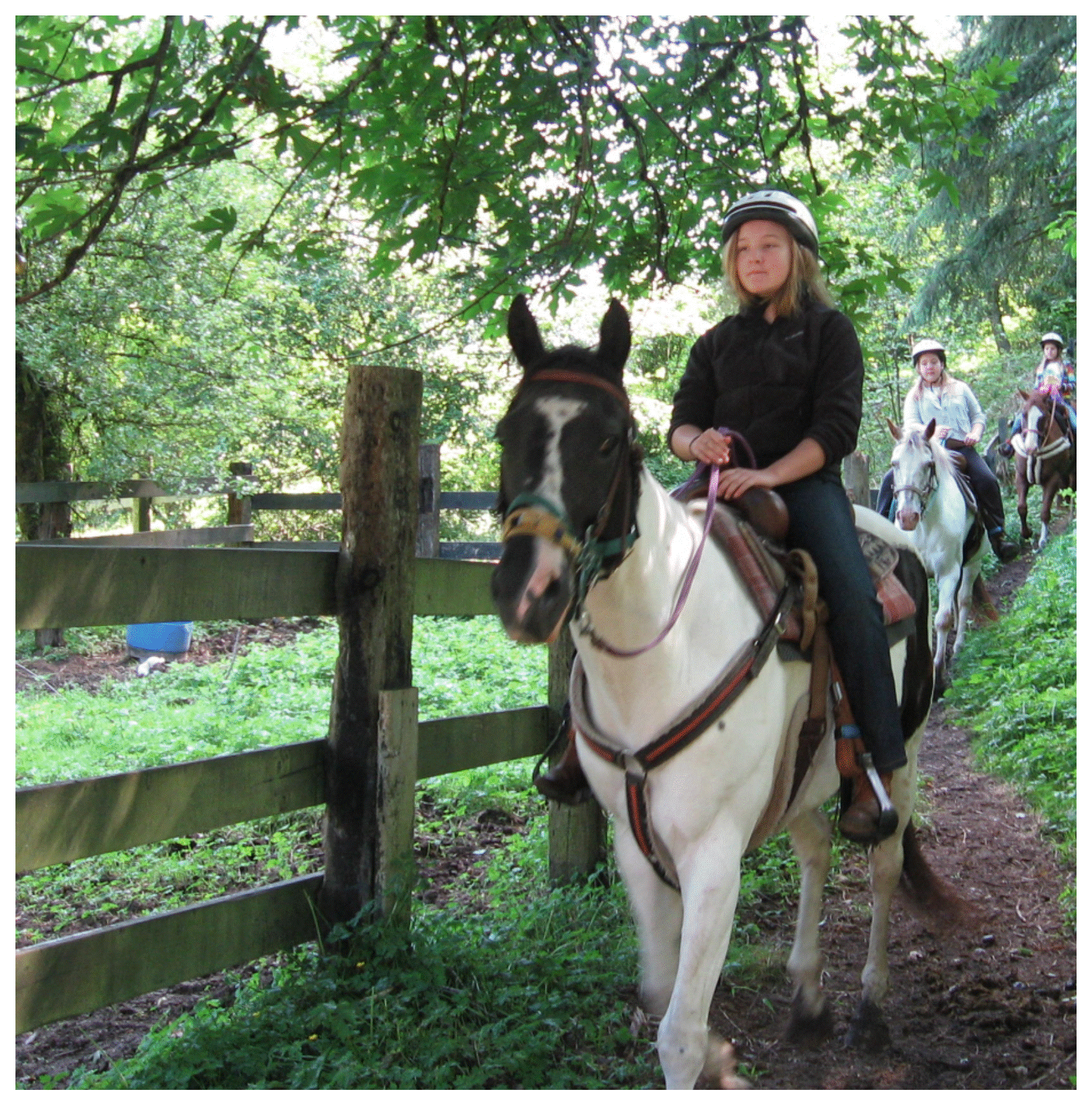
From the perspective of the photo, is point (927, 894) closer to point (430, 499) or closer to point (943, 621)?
point (943, 621)

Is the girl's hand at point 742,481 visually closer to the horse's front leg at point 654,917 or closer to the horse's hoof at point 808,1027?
the horse's front leg at point 654,917

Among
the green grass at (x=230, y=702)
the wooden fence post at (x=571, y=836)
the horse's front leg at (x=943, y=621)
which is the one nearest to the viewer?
the wooden fence post at (x=571, y=836)

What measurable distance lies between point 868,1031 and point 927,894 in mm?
692

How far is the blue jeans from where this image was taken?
122 inches

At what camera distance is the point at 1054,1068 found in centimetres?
330

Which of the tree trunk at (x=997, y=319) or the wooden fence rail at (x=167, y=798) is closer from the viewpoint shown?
the wooden fence rail at (x=167, y=798)

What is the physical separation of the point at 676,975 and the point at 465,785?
3396mm

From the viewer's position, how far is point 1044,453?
16.1 meters

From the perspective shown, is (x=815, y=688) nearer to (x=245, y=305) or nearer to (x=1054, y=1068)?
(x=1054, y=1068)

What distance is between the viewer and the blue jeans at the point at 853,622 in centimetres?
310

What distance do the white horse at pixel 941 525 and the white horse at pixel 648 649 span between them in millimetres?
6954

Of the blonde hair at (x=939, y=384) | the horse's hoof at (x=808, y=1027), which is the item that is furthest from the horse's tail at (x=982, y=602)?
the horse's hoof at (x=808, y=1027)

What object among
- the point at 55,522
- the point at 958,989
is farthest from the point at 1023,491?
the point at 55,522
